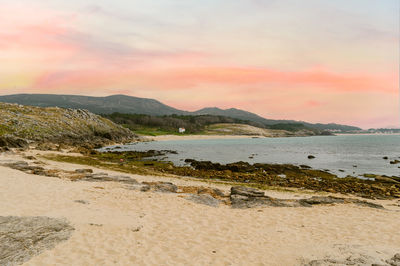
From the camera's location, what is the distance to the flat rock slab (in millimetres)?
8789

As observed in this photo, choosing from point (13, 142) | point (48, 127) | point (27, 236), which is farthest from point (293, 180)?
point (48, 127)

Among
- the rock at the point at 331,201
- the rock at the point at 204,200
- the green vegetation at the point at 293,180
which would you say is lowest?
the green vegetation at the point at 293,180

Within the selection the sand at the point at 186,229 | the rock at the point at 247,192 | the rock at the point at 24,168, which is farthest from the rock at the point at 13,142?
the rock at the point at 247,192

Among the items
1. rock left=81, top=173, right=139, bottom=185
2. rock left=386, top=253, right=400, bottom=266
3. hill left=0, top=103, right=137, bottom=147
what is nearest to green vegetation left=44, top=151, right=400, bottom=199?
rock left=81, top=173, right=139, bottom=185

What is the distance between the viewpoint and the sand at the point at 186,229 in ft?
31.7

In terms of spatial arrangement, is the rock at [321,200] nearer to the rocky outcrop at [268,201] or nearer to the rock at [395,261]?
the rocky outcrop at [268,201]

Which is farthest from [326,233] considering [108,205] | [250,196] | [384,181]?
[384,181]

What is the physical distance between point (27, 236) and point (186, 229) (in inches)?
272

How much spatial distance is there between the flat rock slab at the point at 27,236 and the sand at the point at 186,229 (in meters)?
0.43

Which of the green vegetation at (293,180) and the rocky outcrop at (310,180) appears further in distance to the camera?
the green vegetation at (293,180)

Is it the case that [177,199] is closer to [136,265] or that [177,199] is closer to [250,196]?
[250,196]

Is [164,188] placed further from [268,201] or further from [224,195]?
[268,201]

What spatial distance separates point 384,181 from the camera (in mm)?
31422

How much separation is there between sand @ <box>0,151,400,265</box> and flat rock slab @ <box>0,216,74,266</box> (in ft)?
1.42
